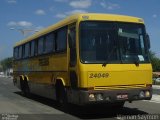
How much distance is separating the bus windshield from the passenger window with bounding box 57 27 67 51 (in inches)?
60.0

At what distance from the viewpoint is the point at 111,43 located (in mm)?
13547

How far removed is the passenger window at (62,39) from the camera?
14.9 m

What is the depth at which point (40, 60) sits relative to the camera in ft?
60.8

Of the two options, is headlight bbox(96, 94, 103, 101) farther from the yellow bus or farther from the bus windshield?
the bus windshield

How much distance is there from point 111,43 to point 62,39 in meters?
2.37

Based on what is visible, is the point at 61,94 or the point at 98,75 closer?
the point at 98,75

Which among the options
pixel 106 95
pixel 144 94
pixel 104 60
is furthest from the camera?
pixel 144 94

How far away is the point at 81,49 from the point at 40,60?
18.2 feet

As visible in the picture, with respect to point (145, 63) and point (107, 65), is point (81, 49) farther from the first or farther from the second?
point (145, 63)

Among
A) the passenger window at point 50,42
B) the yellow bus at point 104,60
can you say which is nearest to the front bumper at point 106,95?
the yellow bus at point 104,60

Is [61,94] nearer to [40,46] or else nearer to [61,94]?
[61,94]

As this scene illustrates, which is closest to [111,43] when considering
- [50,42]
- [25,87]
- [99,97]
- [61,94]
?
[99,97]

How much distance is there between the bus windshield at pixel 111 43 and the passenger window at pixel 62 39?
1.52m

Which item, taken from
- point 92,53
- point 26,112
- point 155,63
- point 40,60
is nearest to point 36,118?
point 26,112
